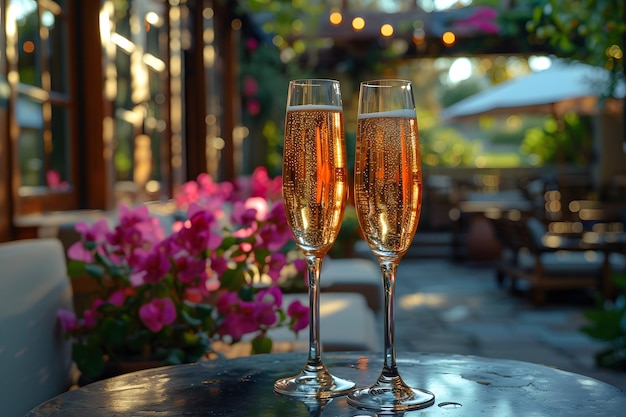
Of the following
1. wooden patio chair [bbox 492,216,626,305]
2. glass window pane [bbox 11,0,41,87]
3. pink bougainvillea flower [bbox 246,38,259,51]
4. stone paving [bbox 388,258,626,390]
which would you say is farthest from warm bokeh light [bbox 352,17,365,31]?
glass window pane [bbox 11,0,41,87]

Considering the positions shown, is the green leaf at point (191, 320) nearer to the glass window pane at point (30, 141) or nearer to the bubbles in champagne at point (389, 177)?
the bubbles in champagne at point (389, 177)

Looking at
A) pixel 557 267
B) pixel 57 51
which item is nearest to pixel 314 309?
pixel 57 51

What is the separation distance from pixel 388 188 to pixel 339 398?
10.5 inches

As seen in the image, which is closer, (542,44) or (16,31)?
(16,31)

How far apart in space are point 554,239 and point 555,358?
111 inches

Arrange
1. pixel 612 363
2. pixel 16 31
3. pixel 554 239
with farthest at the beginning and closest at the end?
pixel 554 239 < pixel 612 363 < pixel 16 31

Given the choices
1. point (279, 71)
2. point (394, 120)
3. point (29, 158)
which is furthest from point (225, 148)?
point (394, 120)

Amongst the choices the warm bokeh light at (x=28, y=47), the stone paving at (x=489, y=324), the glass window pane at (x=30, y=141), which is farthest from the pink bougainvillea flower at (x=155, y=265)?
the stone paving at (x=489, y=324)

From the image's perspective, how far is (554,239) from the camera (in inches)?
296

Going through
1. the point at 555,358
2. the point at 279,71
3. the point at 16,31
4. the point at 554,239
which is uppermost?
the point at 279,71

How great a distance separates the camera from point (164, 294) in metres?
1.84

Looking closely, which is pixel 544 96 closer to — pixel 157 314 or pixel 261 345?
pixel 261 345

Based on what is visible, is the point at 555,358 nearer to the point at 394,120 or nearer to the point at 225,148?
the point at 225,148

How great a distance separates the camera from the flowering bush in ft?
5.72
